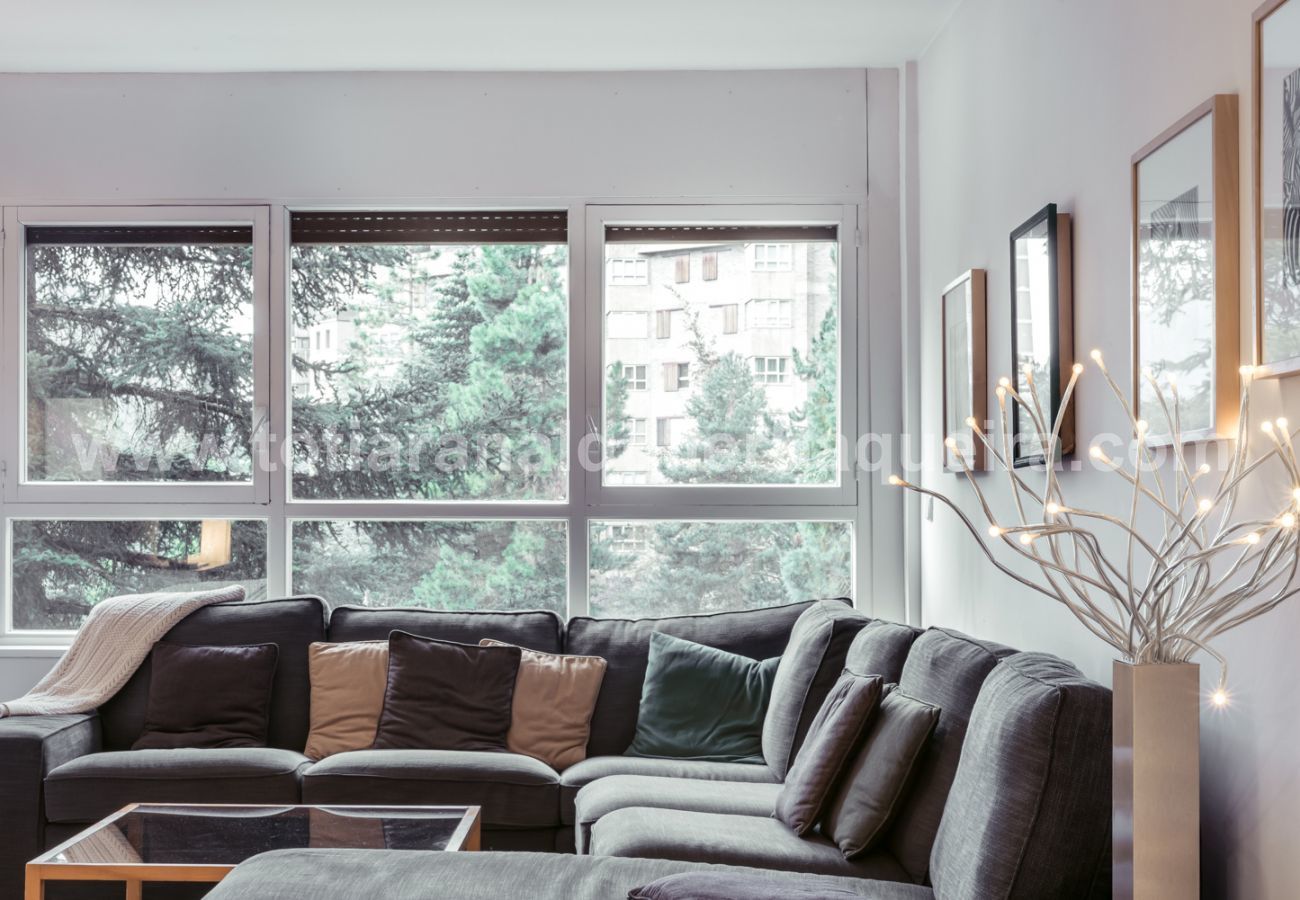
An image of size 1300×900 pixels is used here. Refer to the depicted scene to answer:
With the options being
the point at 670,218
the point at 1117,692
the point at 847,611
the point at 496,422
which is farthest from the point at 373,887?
the point at 670,218

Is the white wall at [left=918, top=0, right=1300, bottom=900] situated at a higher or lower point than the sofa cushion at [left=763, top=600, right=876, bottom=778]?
higher

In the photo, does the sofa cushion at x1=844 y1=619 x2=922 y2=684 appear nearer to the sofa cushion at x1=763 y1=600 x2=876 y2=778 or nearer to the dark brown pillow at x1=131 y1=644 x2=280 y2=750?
the sofa cushion at x1=763 y1=600 x2=876 y2=778

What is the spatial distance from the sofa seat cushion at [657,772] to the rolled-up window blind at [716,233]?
1.97 m

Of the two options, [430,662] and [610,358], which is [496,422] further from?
[430,662]

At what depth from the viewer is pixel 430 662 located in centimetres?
375

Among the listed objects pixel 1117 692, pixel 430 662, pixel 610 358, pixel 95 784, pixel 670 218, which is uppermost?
pixel 670 218

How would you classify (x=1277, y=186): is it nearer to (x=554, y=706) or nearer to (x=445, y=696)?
(x=554, y=706)

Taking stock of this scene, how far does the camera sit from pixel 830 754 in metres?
→ 2.61

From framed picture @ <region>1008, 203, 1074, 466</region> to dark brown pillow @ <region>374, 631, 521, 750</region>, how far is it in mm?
1792

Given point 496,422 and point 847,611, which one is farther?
point 496,422

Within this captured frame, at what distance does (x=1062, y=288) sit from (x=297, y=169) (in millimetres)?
2967

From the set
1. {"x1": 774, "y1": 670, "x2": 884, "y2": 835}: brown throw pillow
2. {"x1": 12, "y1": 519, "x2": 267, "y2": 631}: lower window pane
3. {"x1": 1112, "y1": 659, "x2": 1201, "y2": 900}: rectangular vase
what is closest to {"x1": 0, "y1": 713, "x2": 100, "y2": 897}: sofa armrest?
{"x1": 12, "y1": 519, "x2": 267, "y2": 631}: lower window pane

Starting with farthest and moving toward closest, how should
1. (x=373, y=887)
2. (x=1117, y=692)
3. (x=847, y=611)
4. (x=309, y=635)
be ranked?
1. (x=309, y=635)
2. (x=847, y=611)
3. (x=373, y=887)
4. (x=1117, y=692)

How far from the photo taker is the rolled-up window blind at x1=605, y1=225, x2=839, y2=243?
441 centimetres
